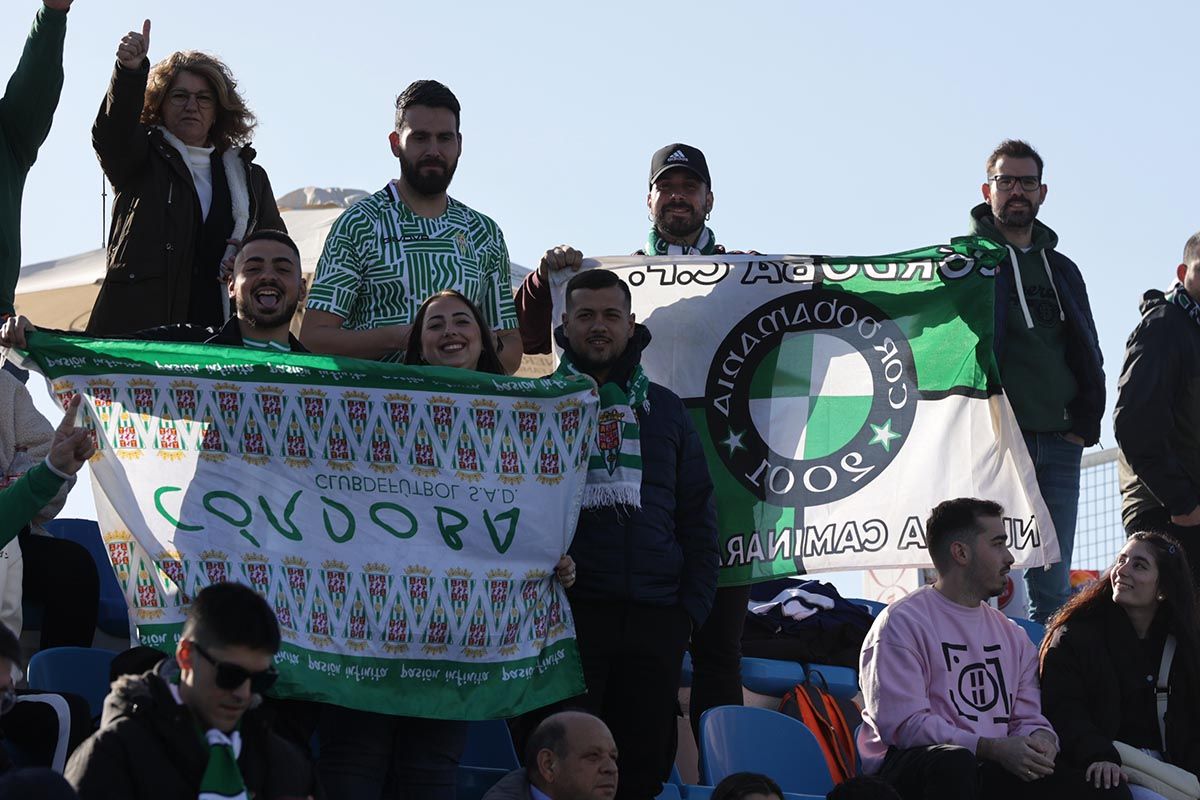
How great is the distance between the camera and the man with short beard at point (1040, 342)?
29.9 feet

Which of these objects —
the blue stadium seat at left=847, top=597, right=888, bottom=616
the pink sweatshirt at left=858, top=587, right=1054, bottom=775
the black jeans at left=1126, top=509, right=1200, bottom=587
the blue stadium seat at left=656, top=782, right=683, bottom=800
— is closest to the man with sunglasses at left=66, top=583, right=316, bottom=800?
the blue stadium seat at left=656, top=782, right=683, bottom=800

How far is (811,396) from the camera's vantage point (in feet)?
28.4

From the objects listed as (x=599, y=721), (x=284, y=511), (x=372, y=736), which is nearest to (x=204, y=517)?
(x=284, y=511)

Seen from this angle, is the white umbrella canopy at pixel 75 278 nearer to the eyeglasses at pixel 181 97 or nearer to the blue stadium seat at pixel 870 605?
the blue stadium seat at pixel 870 605

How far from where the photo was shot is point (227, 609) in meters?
5.07

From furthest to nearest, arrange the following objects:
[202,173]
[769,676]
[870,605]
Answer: [870,605], [769,676], [202,173]

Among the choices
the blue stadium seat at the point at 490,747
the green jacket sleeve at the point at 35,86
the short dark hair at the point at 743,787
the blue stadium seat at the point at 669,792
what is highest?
the green jacket sleeve at the point at 35,86

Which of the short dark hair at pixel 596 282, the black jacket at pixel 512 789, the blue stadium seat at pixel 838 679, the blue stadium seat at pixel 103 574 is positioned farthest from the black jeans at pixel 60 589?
the blue stadium seat at pixel 838 679

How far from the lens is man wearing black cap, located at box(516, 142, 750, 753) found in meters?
7.97

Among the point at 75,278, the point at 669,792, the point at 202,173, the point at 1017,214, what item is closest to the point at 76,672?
the point at 669,792

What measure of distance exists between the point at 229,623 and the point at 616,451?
2.33 meters

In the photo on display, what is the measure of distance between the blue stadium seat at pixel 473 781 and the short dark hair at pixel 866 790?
1.34 metres

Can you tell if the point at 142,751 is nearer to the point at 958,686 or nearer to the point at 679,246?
the point at 958,686

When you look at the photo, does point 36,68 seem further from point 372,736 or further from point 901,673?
point 901,673
